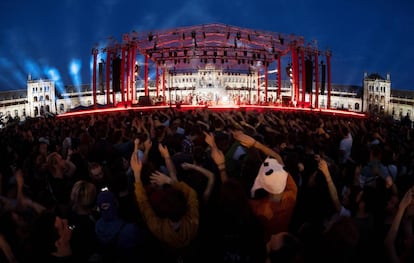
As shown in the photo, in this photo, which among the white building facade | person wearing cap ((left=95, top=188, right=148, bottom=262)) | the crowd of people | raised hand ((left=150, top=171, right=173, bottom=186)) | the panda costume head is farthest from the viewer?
the white building facade

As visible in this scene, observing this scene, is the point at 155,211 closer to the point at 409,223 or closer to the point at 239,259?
the point at 239,259

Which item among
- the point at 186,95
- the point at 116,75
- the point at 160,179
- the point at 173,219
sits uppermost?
the point at 186,95

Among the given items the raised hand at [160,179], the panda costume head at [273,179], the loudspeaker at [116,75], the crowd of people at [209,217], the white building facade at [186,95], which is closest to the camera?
the crowd of people at [209,217]

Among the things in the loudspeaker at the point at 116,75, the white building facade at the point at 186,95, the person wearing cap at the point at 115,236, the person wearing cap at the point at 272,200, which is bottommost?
the person wearing cap at the point at 115,236

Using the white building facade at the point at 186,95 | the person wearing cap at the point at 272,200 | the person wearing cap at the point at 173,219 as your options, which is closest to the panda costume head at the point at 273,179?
the person wearing cap at the point at 272,200

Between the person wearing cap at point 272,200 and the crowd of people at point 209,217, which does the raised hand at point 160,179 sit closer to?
the crowd of people at point 209,217

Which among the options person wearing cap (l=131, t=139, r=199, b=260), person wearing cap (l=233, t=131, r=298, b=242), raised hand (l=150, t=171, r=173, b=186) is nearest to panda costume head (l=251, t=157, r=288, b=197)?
person wearing cap (l=233, t=131, r=298, b=242)

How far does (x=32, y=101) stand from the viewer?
307 ft

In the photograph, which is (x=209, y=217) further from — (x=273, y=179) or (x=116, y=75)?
→ (x=116, y=75)

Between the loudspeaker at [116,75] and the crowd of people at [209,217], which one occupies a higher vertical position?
the loudspeaker at [116,75]

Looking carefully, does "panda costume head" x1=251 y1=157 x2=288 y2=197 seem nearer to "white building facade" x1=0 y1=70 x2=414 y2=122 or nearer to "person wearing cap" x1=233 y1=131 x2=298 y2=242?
"person wearing cap" x1=233 y1=131 x2=298 y2=242

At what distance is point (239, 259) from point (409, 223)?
1.67 m

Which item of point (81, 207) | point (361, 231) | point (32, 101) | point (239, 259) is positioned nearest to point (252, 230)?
point (239, 259)

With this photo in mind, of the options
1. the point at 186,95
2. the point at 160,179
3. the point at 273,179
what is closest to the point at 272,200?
the point at 273,179
